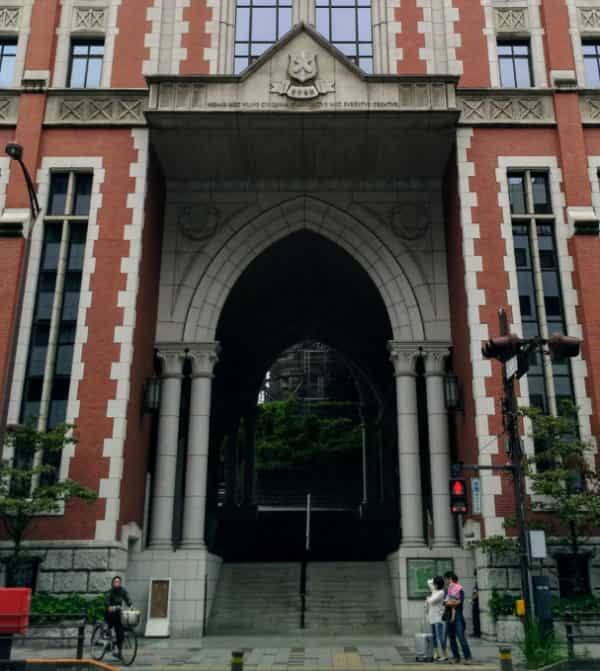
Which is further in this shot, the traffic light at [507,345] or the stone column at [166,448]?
the stone column at [166,448]

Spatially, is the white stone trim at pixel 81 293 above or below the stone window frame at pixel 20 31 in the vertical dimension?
below

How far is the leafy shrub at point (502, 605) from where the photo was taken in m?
16.3

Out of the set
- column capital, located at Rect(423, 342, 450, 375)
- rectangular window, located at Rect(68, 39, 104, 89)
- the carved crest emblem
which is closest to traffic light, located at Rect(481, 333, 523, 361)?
column capital, located at Rect(423, 342, 450, 375)

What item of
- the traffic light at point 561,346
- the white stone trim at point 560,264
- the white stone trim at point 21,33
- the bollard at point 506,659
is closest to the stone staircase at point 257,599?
the white stone trim at point 560,264

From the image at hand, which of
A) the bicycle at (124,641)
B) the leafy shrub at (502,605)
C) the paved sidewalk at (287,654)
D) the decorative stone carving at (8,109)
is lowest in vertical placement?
the paved sidewalk at (287,654)

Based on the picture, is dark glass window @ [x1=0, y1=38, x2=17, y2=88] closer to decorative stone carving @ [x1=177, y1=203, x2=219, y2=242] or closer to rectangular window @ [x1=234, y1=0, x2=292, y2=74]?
decorative stone carving @ [x1=177, y1=203, x2=219, y2=242]

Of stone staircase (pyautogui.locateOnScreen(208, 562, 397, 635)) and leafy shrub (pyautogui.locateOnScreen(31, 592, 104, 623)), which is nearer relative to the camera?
leafy shrub (pyautogui.locateOnScreen(31, 592, 104, 623))

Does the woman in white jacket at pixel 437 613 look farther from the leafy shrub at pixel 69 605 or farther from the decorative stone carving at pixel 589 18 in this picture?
the decorative stone carving at pixel 589 18

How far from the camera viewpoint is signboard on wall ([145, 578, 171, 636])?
17953 millimetres

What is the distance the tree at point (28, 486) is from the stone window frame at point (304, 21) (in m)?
12.2

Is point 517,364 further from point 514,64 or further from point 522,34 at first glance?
point 522,34

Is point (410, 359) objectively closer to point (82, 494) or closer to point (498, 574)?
point (498, 574)

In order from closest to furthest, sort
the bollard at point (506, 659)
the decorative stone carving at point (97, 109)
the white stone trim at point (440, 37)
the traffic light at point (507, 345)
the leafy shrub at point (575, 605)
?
the bollard at point (506, 659) → the traffic light at point (507, 345) → the leafy shrub at point (575, 605) → the decorative stone carving at point (97, 109) → the white stone trim at point (440, 37)

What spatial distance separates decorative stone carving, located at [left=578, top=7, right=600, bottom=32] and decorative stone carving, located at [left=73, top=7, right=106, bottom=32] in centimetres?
1487
